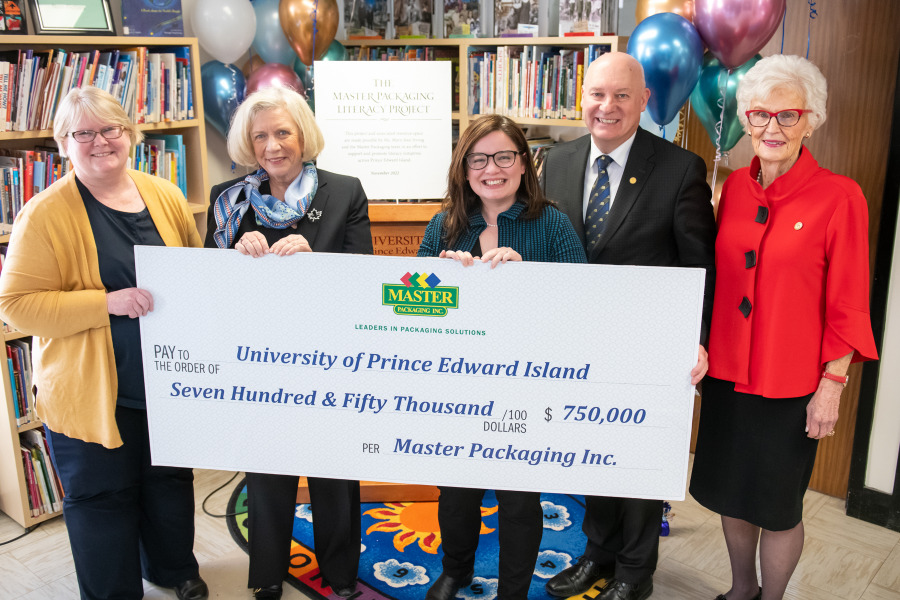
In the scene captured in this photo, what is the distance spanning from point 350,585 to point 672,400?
1.33 meters

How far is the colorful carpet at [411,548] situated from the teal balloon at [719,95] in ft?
5.24

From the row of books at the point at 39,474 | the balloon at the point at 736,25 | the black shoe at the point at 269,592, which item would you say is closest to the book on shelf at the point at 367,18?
the balloon at the point at 736,25

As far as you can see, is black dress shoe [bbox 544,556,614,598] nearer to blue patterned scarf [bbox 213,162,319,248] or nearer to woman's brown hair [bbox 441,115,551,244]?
woman's brown hair [bbox 441,115,551,244]

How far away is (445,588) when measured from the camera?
7.84 ft

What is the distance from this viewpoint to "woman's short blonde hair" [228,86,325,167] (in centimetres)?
211

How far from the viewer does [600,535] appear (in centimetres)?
254

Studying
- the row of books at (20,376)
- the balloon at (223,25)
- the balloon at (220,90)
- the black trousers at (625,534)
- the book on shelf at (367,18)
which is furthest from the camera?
the book on shelf at (367,18)

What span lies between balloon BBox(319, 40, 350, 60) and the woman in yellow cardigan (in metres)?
1.50

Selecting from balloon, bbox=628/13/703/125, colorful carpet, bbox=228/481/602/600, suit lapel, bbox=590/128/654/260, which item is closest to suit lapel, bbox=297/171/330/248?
suit lapel, bbox=590/128/654/260

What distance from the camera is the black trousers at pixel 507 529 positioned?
213 cm

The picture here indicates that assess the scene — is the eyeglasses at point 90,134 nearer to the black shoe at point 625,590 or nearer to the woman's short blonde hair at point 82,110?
the woman's short blonde hair at point 82,110

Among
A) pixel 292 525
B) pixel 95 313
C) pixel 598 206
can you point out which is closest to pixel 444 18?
pixel 598 206

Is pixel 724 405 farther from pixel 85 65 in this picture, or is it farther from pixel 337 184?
pixel 85 65

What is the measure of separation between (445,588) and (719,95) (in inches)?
76.8
